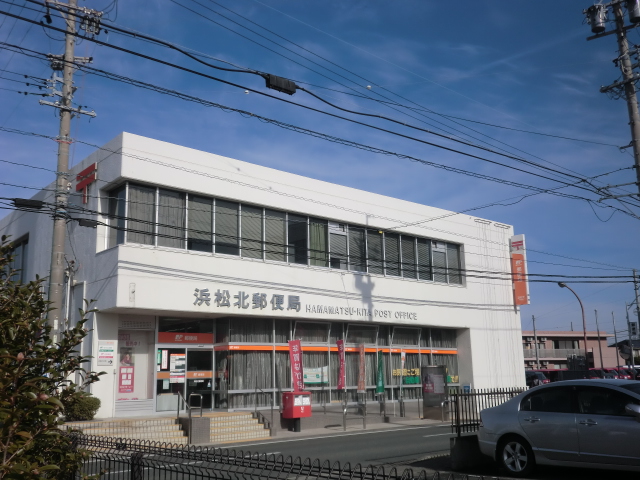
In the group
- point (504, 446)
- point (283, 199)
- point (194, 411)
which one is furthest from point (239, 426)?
point (504, 446)

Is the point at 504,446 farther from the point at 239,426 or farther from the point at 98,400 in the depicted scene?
the point at 98,400

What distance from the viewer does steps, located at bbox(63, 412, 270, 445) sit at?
18.3 metres

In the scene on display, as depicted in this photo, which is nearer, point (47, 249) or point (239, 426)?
point (239, 426)

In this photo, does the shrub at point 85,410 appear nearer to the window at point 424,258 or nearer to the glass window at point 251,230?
the glass window at point 251,230

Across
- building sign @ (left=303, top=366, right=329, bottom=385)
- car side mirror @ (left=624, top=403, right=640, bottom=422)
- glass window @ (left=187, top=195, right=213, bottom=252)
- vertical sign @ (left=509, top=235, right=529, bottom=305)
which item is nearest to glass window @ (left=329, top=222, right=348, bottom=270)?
building sign @ (left=303, top=366, right=329, bottom=385)

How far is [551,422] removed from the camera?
10578 millimetres

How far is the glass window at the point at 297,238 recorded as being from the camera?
25.7 metres

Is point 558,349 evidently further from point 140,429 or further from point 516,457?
point 516,457

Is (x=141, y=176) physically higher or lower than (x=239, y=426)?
higher

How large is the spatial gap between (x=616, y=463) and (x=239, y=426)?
13.9m

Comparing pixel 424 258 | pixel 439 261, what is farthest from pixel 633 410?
pixel 439 261

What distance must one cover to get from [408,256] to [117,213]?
1420 cm

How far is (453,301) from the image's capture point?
31.7 meters

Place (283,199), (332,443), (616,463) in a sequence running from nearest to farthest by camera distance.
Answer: (616,463), (332,443), (283,199)
